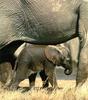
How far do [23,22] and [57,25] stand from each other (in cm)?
56

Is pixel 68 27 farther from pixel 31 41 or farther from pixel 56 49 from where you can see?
pixel 56 49

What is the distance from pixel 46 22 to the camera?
Result: 9383mm

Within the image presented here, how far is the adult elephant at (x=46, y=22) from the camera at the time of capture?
9289 millimetres

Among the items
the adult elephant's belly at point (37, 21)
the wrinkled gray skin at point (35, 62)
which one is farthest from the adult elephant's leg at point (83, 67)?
the wrinkled gray skin at point (35, 62)

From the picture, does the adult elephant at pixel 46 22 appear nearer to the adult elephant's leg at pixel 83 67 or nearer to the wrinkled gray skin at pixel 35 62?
the adult elephant's leg at pixel 83 67

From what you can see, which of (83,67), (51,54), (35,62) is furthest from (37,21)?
(51,54)

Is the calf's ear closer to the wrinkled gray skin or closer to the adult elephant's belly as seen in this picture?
the wrinkled gray skin

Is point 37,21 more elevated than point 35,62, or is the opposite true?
point 37,21

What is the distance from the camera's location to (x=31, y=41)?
9.55m

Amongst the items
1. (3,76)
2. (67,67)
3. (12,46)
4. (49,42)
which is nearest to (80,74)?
(49,42)

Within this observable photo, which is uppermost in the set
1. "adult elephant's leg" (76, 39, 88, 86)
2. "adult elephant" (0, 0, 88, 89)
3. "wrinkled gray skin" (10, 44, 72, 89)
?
"adult elephant" (0, 0, 88, 89)

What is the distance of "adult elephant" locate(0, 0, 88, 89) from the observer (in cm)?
929

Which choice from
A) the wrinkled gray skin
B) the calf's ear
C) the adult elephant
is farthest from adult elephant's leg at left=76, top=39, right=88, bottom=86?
the calf's ear

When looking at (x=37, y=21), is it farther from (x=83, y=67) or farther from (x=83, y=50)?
(x=83, y=67)
